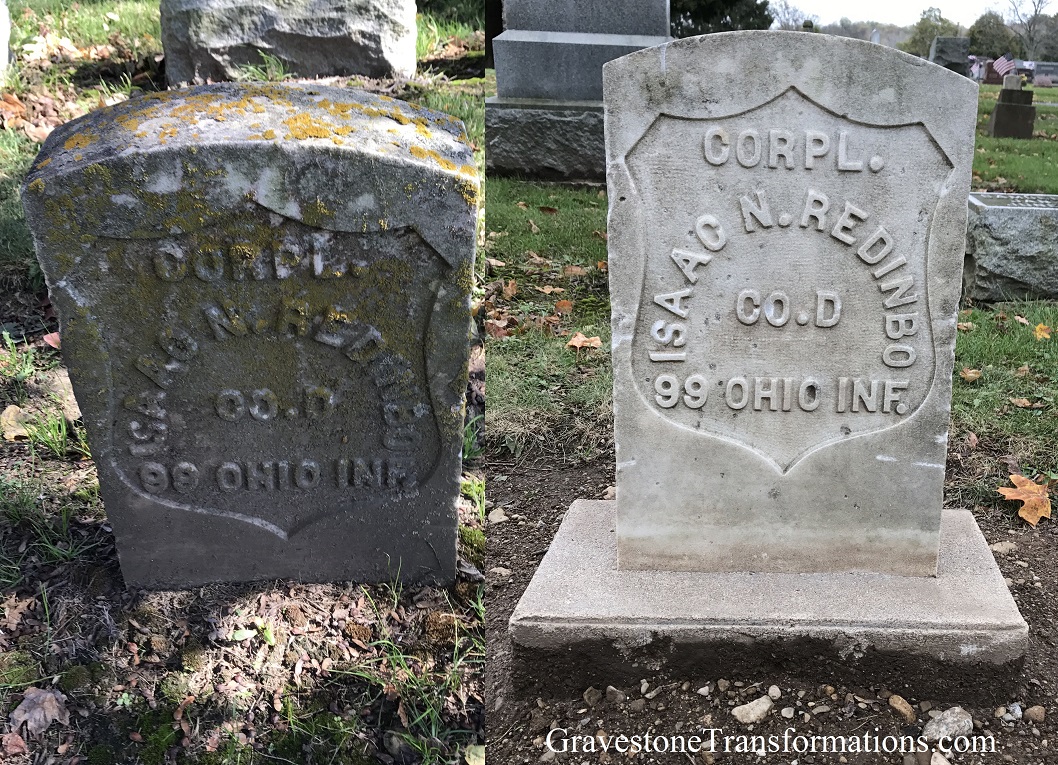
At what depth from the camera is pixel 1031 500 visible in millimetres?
2979

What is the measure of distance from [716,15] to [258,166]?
1023 cm

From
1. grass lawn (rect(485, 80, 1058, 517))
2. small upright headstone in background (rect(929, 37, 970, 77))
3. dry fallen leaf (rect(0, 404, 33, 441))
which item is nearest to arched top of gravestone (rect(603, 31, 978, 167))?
grass lawn (rect(485, 80, 1058, 517))

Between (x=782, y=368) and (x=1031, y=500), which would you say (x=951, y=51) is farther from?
(x=782, y=368)

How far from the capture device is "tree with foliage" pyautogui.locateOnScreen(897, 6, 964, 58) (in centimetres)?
Answer: 1110

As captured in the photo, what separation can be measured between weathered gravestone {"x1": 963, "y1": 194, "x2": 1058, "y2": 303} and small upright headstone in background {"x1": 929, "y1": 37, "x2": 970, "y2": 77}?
6821 millimetres

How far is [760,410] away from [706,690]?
719mm

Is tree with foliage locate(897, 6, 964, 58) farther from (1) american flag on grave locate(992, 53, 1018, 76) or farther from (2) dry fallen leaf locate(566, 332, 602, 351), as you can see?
(2) dry fallen leaf locate(566, 332, 602, 351)

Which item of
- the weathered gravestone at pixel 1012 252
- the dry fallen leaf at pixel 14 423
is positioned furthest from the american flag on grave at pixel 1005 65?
the dry fallen leaf at pixel 14 423

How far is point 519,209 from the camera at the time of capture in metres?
5.88

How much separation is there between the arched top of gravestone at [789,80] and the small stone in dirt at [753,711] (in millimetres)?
1370

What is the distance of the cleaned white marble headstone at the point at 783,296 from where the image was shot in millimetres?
2039

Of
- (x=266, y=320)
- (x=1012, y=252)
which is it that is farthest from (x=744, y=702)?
(x=1012, y=252)

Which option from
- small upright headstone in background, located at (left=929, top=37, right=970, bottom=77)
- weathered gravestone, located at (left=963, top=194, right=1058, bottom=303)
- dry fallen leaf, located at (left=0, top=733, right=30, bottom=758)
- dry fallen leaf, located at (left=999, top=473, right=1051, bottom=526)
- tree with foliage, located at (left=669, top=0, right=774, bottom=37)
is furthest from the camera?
tree with foliage, located at (left=669, top=0, right=774, bottom=37)

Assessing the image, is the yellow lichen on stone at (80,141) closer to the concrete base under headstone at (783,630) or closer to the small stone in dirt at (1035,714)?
the concrete base under headstone at (783,630)
